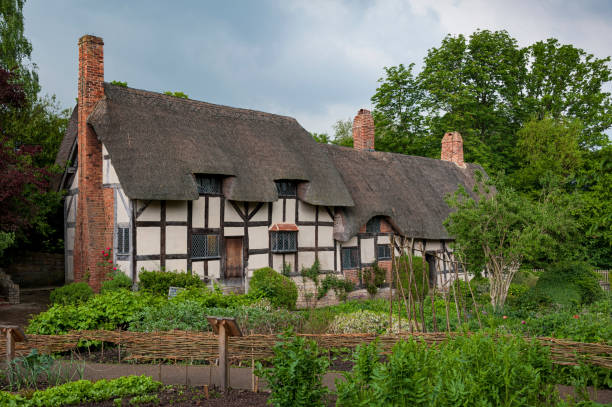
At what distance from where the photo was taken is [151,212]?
559 inches

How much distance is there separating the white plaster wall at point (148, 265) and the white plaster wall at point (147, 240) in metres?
0.24

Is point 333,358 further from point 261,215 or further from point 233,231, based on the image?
point 261,215

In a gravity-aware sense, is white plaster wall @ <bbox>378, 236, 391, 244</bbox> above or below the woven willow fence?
above

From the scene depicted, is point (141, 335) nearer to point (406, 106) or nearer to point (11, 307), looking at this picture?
point (11, 307)

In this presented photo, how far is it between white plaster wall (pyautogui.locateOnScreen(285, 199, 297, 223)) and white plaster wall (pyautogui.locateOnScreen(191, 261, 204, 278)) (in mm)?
3430

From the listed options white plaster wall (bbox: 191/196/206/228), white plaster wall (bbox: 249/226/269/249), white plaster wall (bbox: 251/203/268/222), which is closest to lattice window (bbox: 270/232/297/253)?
white plaster wall (bbox: 249/226/269/249)

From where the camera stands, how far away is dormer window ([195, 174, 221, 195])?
50.2 ft

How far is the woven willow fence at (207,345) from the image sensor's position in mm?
6773

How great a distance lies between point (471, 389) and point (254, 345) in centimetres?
340

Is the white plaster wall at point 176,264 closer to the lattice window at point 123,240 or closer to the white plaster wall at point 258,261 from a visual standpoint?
the lattice window at point 123,240

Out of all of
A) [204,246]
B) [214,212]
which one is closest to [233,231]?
[214,212]

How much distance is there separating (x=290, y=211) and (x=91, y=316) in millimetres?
8747

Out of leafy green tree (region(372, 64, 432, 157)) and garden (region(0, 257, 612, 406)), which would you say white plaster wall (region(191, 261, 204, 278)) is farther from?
leafy green tree (region(372, 64, 432, 157))

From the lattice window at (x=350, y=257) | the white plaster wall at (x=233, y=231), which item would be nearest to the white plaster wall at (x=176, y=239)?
the white plaster wall at (x=233, y=231)
